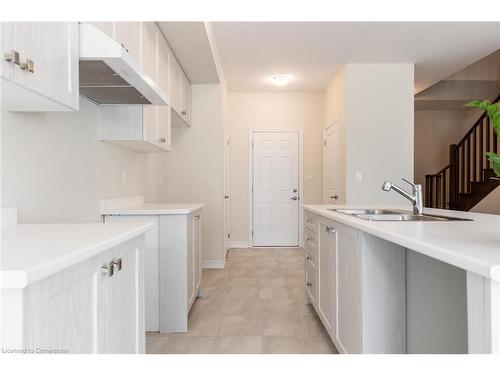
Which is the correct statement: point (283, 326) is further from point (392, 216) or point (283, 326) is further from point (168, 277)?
point (392, 216)

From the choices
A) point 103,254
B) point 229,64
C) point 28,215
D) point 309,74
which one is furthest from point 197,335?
point 309,74

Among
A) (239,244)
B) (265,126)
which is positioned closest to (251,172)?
(265,126)

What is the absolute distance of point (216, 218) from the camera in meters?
4.65

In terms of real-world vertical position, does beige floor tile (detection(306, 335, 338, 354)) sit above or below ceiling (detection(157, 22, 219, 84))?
below

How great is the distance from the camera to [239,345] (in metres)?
2.37

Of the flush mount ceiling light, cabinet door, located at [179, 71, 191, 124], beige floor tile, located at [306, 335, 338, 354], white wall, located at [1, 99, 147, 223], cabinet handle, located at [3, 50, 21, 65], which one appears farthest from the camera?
the flush mount ceiling light

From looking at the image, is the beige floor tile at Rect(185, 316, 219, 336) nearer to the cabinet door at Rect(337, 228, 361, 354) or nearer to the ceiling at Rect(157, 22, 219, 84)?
the cabinet door at Rect(337, 228, 361, 354)

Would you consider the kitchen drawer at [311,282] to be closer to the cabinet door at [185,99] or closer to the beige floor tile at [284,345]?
the beige floor tile at [284,345]

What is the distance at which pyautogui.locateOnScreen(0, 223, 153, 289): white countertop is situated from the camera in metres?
0.71

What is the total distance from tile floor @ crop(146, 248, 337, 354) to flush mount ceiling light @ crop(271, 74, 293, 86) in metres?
2.59

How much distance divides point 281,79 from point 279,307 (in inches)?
126

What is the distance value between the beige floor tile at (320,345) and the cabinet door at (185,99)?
2671 millimetres

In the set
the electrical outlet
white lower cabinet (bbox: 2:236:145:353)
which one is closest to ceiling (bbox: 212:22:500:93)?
the electrical outlet

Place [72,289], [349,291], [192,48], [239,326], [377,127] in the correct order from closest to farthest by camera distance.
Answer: [72,289]
[349,291]
[239,326]
[192,48]
[377,127]
